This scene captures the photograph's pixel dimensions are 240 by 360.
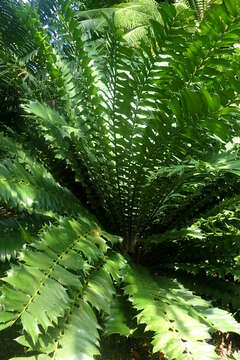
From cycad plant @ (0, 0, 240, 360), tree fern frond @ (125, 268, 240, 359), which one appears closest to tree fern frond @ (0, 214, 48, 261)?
cycad plant @ (0, 0, 240, 360)

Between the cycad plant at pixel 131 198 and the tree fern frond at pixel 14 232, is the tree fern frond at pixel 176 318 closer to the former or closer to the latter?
the cycad plant at pixel 131 198

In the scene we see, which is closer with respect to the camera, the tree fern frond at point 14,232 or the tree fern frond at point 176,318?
the tree fern frond at point 176,318

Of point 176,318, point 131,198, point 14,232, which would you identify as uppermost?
point 14,232

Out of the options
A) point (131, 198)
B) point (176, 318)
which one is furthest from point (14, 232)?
point (176, 318)

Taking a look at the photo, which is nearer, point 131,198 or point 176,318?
point 176,318

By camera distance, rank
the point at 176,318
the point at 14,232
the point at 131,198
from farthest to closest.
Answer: the point at 131,198 → the point at 14,232 → the point at 176,318

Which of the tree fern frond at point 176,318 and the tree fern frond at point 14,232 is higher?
the tree fern frond at point 14,232

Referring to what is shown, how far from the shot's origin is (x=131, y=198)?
195cm

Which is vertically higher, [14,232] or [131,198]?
[14,232]

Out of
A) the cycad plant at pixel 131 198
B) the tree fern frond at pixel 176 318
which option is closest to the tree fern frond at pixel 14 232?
the cycad plant at pixel 131 198

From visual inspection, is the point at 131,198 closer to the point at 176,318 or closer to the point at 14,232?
the point at 14,232

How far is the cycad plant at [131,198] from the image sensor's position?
44.0 inches

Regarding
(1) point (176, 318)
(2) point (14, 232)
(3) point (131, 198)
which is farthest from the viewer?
(3) point (131, 198)

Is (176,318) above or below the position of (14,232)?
below
